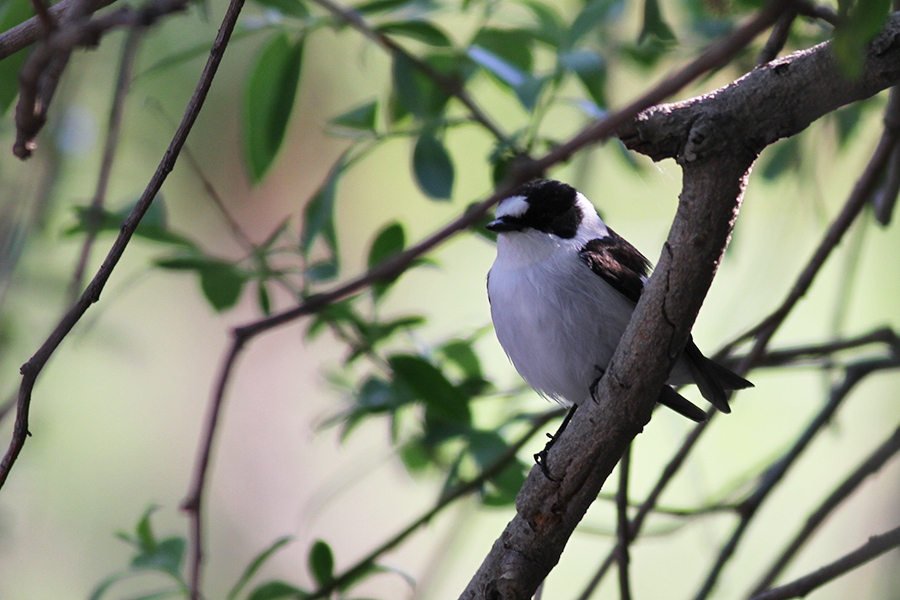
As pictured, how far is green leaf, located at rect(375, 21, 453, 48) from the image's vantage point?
228 centimetres

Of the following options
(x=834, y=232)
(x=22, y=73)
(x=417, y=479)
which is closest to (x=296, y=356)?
(x=417, y=479)

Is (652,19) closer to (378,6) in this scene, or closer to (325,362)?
(378,6)

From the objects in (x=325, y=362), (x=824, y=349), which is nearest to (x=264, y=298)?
(x=325, y=362)

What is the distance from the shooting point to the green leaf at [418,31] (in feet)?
7.48

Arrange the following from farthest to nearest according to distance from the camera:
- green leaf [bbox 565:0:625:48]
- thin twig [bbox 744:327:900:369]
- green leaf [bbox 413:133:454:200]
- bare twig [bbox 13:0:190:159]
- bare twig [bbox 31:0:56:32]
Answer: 1. thin twig [bbox 744:327:900:369]
2. green leaf [bbox 413:133:454:200]
3. green leaf [bbox 565:0:625:48]
4. bare twig [bbox 31:0:56:32]
5. bare twig [bbox 13:0:190:159]

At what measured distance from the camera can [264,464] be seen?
5133mm

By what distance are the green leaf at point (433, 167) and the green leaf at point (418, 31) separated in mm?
270

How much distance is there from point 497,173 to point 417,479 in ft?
3.75

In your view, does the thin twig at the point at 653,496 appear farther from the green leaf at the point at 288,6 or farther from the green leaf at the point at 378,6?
Result: the green leaf at the point at 288,6

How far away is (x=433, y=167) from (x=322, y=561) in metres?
1.07

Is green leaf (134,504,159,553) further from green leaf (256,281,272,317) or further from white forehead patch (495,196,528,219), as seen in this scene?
white forehead patch (495,196,528,219)

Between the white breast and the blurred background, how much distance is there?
0.60 metres

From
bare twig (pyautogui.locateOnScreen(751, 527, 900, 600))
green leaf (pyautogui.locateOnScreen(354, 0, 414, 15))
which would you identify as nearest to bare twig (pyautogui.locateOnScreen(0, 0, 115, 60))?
green leaf (pyautogui.locateOnScreen(354, 0, 414, 15))

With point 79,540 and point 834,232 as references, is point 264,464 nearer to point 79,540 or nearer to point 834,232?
point 79,540
